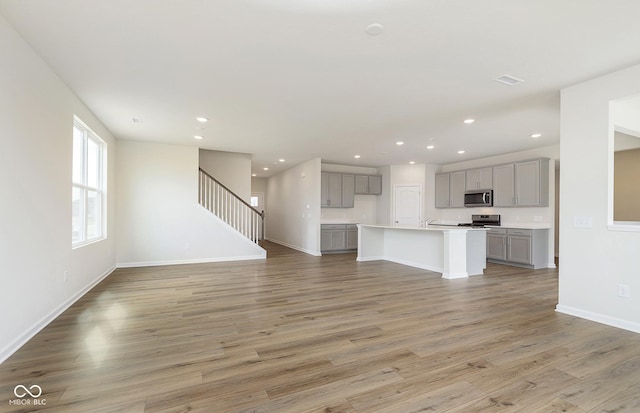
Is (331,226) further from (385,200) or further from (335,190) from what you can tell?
(385,200)

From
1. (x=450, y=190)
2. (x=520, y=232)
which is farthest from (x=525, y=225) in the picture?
(x=450, y=190)

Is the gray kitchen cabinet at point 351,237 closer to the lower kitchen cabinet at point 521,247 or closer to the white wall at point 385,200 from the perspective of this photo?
the white wall at point 385,200

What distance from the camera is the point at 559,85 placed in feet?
10.9

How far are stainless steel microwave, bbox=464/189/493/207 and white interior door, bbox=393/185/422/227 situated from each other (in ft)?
4.35

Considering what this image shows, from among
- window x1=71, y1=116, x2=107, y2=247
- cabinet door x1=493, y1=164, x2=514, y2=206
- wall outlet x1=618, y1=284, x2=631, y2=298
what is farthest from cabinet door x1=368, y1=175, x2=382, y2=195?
window x1=71, y1=116, x2=107, y2=247

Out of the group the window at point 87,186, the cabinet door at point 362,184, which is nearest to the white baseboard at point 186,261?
the window at point 87,186

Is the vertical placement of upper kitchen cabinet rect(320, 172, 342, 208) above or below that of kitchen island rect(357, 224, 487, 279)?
above

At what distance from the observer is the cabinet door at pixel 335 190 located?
8.52m

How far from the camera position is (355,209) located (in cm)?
920

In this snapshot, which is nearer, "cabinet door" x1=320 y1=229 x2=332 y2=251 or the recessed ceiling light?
the recessed ceiling light

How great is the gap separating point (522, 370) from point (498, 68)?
9.02 ft

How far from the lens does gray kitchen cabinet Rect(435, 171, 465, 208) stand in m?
7.88

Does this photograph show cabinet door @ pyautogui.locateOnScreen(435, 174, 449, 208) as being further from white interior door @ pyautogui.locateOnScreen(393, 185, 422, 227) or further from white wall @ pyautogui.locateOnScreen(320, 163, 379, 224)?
white wall @ pyautogui.locateOnScreen(320, 163, 379, 224)

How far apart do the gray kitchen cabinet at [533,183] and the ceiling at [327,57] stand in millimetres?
1732
